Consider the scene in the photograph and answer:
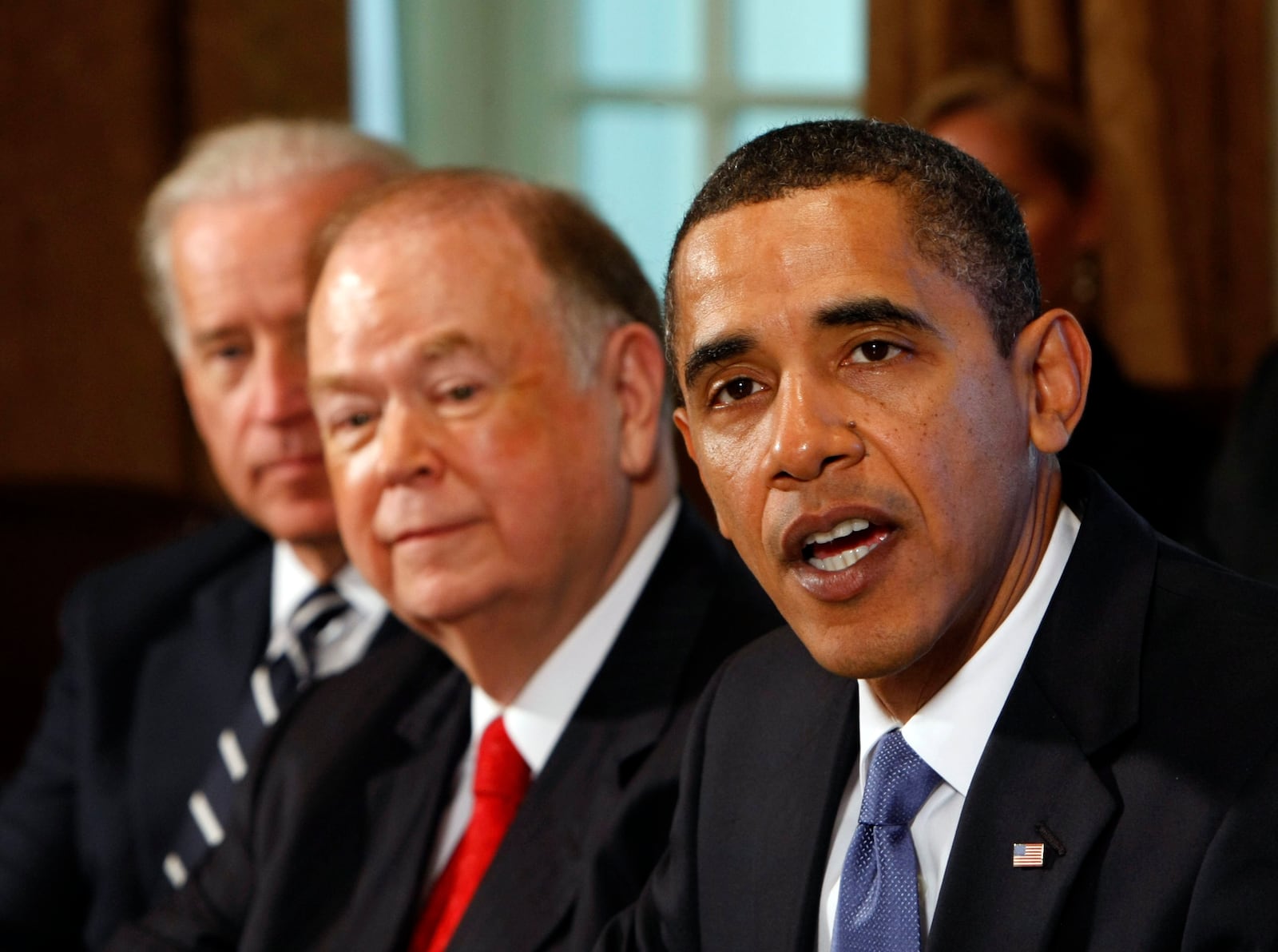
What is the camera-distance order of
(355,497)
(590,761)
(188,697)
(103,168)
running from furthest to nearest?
(103,168) → (188,697) → (355,497) → (590,761)

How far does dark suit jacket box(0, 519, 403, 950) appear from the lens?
245 centimetres

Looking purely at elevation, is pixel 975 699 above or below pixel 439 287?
below

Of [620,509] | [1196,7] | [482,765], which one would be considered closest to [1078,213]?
[1196,7]

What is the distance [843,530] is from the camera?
1.25m

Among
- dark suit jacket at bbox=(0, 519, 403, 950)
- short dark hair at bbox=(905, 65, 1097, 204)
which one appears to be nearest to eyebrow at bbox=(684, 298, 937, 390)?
dark suit jacket at bbox=(0, 519, 403, 950)

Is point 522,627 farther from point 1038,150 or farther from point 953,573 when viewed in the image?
point 1038,150

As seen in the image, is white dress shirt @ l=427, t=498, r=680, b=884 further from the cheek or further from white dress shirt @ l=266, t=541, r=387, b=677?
white dress shirt @ l=266, t=541, r=387, b=677

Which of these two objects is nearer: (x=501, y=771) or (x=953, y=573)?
(x=953, y=573)

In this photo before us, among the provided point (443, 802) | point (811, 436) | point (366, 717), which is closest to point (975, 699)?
point (811, 436)

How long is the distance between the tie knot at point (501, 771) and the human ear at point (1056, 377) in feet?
2.58

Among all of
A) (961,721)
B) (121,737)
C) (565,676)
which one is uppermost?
(961,721)

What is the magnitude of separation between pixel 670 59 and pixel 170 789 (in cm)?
207

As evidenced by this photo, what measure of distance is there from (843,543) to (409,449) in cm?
70

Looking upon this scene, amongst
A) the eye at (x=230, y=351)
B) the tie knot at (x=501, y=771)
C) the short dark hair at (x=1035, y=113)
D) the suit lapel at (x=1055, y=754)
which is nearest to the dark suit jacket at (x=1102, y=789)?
the suit lapel at (x=1055, y=754)
